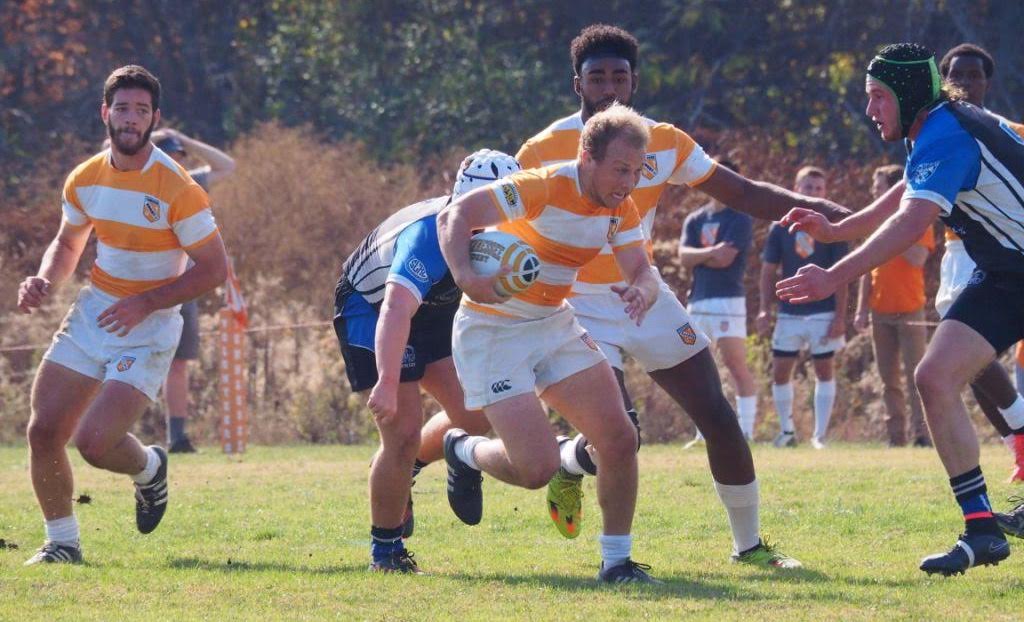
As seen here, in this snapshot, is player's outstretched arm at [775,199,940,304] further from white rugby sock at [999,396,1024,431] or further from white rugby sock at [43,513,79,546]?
white rugby sock at [43,513,79,546]

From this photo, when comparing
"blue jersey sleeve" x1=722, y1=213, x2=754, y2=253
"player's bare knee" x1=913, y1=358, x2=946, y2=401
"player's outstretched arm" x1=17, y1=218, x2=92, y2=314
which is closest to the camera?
"player's bare knee" x1=913, y1=358, x2=946, y2=401

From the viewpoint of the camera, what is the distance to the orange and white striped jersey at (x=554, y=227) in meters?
6.70

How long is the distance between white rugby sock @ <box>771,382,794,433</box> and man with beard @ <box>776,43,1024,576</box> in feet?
24.4

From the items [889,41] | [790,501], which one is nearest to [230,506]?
[790,501]

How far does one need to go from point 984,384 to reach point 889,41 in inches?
743

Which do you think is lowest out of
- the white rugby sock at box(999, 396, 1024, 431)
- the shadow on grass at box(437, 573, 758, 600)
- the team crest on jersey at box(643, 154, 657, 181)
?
the shadow on grass at box(437, 573, 758, 600)

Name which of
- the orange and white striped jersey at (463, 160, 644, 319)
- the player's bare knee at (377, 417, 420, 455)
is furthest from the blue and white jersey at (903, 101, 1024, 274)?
the player's bare knee at (377, 417, 420, 455)

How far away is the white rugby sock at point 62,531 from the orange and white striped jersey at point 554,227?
7.78 feet

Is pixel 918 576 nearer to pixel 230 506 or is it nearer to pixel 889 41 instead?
pixel 230 506

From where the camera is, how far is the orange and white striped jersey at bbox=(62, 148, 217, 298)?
819 centimetres

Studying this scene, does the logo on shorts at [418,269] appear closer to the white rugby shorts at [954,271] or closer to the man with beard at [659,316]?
the man with beard at [659,316]

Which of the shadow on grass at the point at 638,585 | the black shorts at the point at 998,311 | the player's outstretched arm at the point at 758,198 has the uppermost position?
the player's outstretched arm at the point at 758,198

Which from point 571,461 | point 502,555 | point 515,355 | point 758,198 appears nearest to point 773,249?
point 758,198

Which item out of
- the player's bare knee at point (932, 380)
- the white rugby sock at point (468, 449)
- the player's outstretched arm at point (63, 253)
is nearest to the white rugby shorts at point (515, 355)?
the white rugby sock at point (468, 449)
